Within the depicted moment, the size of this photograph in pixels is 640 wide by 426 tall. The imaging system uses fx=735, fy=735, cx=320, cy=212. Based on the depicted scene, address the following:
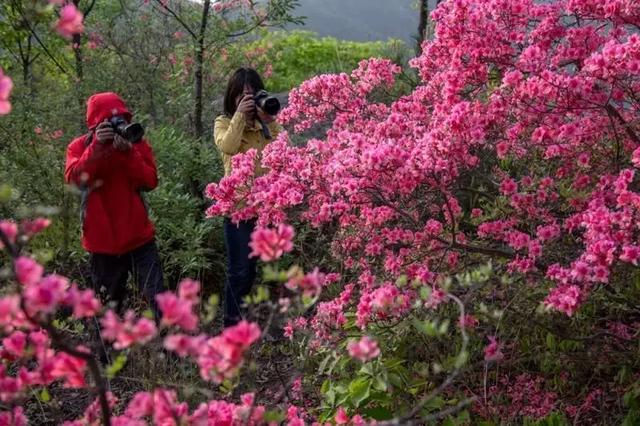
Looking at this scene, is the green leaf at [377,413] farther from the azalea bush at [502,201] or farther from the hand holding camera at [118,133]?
the hand holding camera at [118,133]

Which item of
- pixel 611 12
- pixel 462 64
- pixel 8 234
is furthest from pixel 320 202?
pixel 8 234

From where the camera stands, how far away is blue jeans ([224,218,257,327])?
4.14 meters

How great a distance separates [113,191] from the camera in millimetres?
3770

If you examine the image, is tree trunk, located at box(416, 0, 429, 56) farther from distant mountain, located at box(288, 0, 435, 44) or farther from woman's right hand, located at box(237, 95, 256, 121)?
distant mountain, located at box(288, 0, 435, 44)

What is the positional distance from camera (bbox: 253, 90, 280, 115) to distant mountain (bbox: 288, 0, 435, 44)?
12943 mm

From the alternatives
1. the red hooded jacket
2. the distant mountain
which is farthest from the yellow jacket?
the distant mountain

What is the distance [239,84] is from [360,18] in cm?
1533

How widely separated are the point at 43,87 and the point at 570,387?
4.43 meters

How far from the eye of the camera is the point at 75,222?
4684 mm

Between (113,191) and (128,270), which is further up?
(113,191)

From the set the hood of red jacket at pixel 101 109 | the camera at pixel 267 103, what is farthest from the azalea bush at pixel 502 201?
the hood of red jacket at pixel 101 109

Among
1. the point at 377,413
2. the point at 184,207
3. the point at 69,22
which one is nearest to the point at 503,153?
the point at 377,413

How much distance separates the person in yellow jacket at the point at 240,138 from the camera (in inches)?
158

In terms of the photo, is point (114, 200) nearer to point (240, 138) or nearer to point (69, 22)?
point (240, 138)
